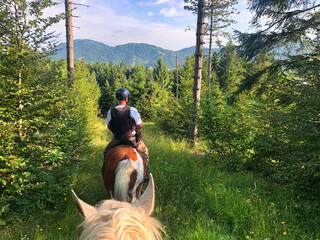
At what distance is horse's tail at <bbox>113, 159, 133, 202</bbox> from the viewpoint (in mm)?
2357

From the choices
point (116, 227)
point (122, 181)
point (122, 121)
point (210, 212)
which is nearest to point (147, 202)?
point (116, 227)

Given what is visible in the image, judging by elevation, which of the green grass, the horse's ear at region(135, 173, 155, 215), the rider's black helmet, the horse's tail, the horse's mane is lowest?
the green grass

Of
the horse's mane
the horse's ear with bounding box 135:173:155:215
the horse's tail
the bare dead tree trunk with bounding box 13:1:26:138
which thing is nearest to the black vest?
the horse's tail

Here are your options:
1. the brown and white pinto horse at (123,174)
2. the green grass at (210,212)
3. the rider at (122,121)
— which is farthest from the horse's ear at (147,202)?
the rider at (122,121)

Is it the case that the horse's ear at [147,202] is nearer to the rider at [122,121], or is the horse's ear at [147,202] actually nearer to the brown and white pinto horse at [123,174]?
the brown and white pinto horse at [123,174]

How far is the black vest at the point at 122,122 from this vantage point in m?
3.10

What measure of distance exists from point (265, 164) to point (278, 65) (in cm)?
364

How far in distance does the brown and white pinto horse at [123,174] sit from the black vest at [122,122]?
41cm

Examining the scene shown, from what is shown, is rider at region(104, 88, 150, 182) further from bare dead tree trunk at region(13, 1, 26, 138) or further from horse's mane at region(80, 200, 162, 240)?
horse's mane at region(80, 200, 162, 240)

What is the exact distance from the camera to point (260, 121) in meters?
5.05

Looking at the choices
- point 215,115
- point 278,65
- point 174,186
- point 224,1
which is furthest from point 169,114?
point 224,1

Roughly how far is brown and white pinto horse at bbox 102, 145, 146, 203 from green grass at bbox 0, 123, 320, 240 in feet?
2.99

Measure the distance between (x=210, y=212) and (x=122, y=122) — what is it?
2280mm

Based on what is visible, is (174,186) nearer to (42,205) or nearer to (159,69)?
(42,205)
